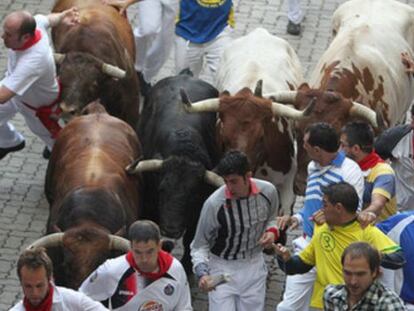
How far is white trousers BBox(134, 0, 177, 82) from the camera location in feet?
54.1

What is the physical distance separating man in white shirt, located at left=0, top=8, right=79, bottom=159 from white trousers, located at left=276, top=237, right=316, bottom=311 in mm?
3863

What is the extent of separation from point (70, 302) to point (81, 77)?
521 centimetres

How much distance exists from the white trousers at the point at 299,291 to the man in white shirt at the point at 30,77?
12.7 ft

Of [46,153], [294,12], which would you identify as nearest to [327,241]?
[46,153]

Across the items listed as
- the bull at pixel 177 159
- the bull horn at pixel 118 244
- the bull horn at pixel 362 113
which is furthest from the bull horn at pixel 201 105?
the bull horn at pixel 118 244

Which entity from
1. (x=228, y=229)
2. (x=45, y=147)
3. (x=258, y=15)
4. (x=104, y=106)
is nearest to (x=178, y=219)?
(x=228, y=229)

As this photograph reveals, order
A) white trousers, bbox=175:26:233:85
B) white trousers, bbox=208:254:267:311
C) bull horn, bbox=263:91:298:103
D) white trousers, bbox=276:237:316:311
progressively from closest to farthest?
1. white trousers, bbox=276:237:316:311
2. white trousers, bbox=208:254:267:311
3. bull horn, bbox=263:91:298:103
4. white trousers, bbox=175:26:233:85

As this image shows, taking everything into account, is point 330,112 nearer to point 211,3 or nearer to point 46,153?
point 211,3

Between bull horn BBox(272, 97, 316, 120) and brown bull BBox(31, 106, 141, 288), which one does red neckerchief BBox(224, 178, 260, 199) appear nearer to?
brown bull BBox(31, 106, 141, 288)

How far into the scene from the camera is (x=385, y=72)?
14.2 meters

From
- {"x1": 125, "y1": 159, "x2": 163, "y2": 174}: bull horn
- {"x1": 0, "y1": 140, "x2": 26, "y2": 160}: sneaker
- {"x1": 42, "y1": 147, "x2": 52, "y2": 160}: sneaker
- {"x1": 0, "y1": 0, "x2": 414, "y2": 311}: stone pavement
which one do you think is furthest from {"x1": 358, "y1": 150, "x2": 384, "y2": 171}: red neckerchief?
{"x1": 42, "y1": 147, "x2": 52, "y2": 160}: sneaker

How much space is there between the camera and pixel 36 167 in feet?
50.7

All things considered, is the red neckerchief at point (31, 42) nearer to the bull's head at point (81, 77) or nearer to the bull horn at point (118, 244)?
the bull's head at point (81, 77)

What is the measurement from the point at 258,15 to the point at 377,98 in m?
5.04
